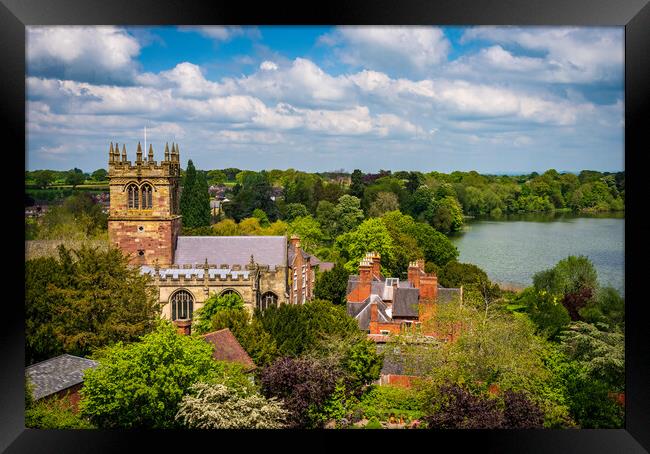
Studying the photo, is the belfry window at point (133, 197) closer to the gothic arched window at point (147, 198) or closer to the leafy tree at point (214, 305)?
the gothic arched window at point (147, 198)

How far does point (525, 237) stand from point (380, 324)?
1197 centimetres

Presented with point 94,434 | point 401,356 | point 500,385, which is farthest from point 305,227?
point 94,434

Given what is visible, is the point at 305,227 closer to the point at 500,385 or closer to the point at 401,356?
the point at 401,356

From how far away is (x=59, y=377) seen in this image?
873 centimetres

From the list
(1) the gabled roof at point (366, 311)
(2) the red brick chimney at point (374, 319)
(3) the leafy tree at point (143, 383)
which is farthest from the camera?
(1) the gabled roof at point (366, 311)

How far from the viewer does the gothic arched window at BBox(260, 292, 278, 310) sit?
1478 centimetres

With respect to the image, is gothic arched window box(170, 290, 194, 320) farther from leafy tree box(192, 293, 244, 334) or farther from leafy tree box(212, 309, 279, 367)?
leafy tree box(212, 309, 279, 367)

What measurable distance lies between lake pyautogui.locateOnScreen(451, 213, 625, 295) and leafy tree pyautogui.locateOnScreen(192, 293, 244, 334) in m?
9.11

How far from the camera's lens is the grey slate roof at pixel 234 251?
48.6 ft

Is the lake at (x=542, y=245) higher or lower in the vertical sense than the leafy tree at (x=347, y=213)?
lower

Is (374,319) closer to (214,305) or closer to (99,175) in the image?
(214,305)

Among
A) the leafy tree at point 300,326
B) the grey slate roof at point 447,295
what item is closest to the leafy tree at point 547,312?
the grey slate roof at point 447,295

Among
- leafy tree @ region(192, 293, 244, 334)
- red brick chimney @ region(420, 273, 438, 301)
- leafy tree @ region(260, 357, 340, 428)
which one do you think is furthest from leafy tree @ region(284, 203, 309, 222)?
leafy tree @ region(260, 357, 340, 428)
